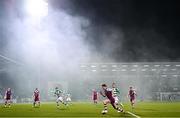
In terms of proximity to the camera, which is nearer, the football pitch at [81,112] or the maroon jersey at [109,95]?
the football pitch at [81,112]

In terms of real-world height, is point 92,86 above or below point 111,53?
below

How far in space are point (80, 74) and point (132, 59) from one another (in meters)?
10.6

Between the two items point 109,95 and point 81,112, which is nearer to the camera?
point 109,95

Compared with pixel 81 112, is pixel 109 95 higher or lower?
higher

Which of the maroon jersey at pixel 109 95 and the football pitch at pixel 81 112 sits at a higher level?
the maroon jersey at pixel 109 95

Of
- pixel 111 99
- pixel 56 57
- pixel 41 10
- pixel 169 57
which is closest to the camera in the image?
pixel 111 99

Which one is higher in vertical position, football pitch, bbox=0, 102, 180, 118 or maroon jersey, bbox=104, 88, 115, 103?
maroon jersey, bbox=104, 88, 115, 103

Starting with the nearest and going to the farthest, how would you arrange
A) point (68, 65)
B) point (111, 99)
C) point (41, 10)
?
point (111, 99)
point (41, 10)
point (68, 65)

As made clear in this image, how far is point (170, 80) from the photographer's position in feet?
219

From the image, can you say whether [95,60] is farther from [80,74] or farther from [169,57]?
[169,57]

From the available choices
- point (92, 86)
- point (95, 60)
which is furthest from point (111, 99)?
point (92, 86)

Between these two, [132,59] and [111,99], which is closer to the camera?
[111,99]

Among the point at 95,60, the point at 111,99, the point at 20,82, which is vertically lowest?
the point at 111,99

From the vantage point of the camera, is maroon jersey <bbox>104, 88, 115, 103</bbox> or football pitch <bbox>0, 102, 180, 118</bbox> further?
maroon jersey <bbox>104, 88, 115, 103</bbox>
